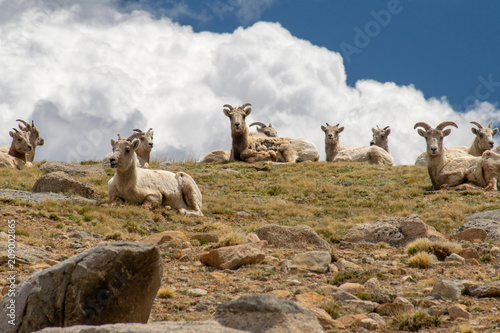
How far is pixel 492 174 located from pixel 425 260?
10973 millimetres

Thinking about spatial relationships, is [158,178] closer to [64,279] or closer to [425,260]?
[425,260]

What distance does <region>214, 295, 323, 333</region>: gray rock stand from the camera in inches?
179

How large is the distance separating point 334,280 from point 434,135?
13207mm

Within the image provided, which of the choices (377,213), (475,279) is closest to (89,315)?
(475,279)

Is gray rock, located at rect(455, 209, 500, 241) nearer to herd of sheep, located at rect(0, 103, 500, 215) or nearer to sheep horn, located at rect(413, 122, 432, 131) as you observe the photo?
herd of sheep, located at rect(0, 103, 500, 215)

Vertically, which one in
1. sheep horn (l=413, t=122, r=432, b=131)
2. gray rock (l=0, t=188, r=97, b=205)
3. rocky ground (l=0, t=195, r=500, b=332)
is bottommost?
rocky ground (l=0, t=195, r=500, b=332)

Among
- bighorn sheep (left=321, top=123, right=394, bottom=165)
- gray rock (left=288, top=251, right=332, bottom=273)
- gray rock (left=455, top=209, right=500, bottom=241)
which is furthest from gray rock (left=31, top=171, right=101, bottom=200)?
bighorn sheep (left=321, top=123, right=394, bottom=165)

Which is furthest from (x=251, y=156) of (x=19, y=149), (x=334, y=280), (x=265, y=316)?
(x=265, y=316)

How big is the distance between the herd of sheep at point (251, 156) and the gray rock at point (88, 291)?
29.7 feet

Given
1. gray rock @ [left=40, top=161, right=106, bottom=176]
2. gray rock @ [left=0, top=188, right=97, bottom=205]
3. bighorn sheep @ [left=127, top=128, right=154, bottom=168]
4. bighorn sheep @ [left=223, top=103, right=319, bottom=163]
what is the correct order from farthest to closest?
bighorn sheep @ [left=223, top=103, right=319, bottom=163], bighorn sheep @ [left=127, top=128, right=154, bottom=168], gray rock @ [left=40, top=161, right=106, bottom=176], gray rock @ [left=0, top=188, right=97, bottom=205]

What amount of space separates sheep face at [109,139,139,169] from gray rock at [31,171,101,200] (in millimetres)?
1817

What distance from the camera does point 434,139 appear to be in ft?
65.9

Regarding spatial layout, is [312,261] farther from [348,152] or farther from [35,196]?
[348,152]

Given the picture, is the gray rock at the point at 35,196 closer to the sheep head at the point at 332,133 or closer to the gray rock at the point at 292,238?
the gray rock at the point at 292,238
